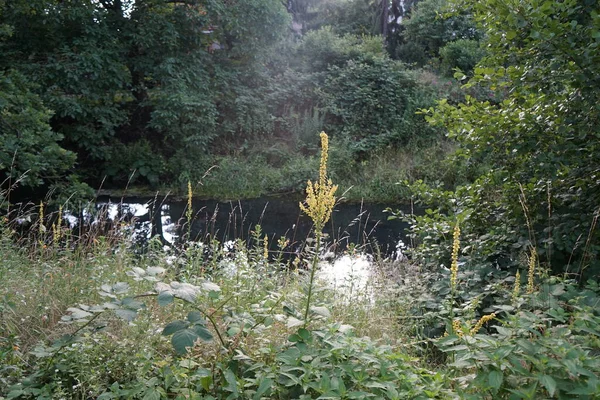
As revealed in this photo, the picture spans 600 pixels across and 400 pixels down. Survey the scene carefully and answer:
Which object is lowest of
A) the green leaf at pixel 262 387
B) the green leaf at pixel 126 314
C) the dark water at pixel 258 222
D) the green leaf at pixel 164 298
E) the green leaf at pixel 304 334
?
the dark water at pixel 258 222

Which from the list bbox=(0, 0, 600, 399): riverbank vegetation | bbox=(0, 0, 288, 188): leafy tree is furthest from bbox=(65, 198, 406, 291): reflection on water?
bbox=(0, 0, 288, 188): leafy tree

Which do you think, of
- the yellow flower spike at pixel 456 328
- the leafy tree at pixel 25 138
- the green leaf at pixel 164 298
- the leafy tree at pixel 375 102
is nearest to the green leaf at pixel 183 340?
the green leaf at pixel 164 298

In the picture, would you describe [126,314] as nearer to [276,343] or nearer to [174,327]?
[174,327]

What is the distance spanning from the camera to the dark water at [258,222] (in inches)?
274

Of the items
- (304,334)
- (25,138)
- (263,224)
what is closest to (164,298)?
(304,334)

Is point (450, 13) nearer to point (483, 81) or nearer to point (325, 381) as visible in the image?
point (483, 81)

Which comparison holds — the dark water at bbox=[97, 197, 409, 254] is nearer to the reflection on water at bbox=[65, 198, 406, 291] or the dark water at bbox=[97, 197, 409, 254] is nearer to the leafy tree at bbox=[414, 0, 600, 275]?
the reflection on water at bbox=[65, 198, 406, 291]

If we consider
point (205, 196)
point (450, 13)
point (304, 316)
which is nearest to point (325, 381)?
point (304, 316)

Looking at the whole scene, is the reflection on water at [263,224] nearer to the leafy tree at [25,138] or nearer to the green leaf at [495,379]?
the leafy tree at [25,138]

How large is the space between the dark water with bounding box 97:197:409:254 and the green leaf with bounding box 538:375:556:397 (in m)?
4.56

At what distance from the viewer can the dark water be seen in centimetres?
696

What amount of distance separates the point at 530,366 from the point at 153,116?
388 inches

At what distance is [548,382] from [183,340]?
1.18m

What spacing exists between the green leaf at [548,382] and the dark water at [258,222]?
456cm
